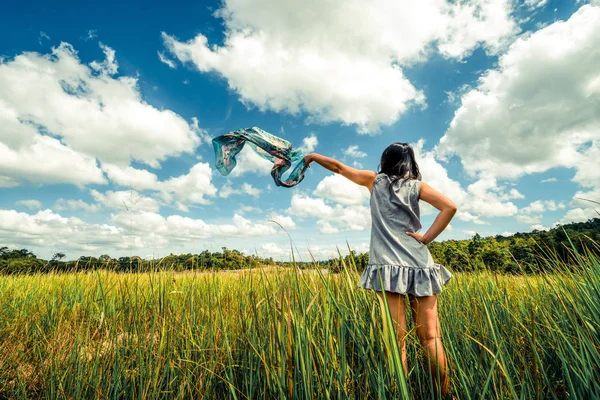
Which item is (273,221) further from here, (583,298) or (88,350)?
(583,298)

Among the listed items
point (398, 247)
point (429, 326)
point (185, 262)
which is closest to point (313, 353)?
point (429, 326)

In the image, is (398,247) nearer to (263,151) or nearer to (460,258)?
(263,151)

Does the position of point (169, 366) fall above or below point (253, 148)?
below

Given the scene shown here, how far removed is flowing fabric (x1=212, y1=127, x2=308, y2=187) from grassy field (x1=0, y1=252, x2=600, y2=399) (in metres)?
1.19

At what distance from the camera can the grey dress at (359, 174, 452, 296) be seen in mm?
2492

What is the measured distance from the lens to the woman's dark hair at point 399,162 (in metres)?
2.86

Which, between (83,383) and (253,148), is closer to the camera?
(83,383)

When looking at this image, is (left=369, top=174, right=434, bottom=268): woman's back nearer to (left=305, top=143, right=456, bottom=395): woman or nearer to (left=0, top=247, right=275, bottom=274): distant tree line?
(left=305, top=143, right=456, bottom=395): woman

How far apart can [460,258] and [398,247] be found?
8.57m

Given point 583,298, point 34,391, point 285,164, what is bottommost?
point 34,391

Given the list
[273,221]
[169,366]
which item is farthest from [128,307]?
[273,221]

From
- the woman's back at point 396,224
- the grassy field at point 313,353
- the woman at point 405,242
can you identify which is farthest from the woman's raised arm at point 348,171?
the grassy field at point 313,353

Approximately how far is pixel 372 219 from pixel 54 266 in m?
9.98

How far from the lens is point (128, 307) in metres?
3.33
